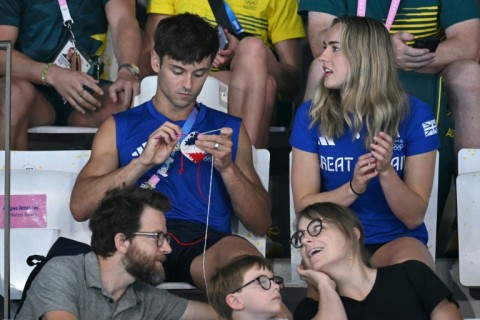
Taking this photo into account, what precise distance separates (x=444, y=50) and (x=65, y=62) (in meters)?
1.53

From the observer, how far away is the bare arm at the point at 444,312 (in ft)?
11.2

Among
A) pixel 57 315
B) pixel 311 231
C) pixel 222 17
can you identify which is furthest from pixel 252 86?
pixel 57 315

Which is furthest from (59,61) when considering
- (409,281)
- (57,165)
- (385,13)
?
(409,281)

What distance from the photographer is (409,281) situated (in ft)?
11.4

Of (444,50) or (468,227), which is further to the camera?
(444,50)

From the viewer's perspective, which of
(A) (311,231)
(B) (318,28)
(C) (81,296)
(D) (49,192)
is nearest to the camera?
(C) (81,296)

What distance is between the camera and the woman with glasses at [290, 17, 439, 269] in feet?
12.9

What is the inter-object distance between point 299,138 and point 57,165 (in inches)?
35.5

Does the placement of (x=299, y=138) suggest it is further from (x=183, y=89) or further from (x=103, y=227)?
(x=103, y=227)

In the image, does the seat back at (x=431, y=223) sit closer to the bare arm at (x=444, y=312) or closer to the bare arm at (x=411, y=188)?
the bare arm at (x=411, y=188)

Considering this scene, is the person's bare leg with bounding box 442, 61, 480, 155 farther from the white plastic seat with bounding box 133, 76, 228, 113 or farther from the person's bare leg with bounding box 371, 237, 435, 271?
the white plastic seat with bounding box 133, 76, 228, 113

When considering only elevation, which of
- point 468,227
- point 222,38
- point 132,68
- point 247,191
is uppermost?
point 222,38

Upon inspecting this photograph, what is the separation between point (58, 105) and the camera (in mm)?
4738

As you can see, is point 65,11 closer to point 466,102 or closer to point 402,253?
point 466,102
